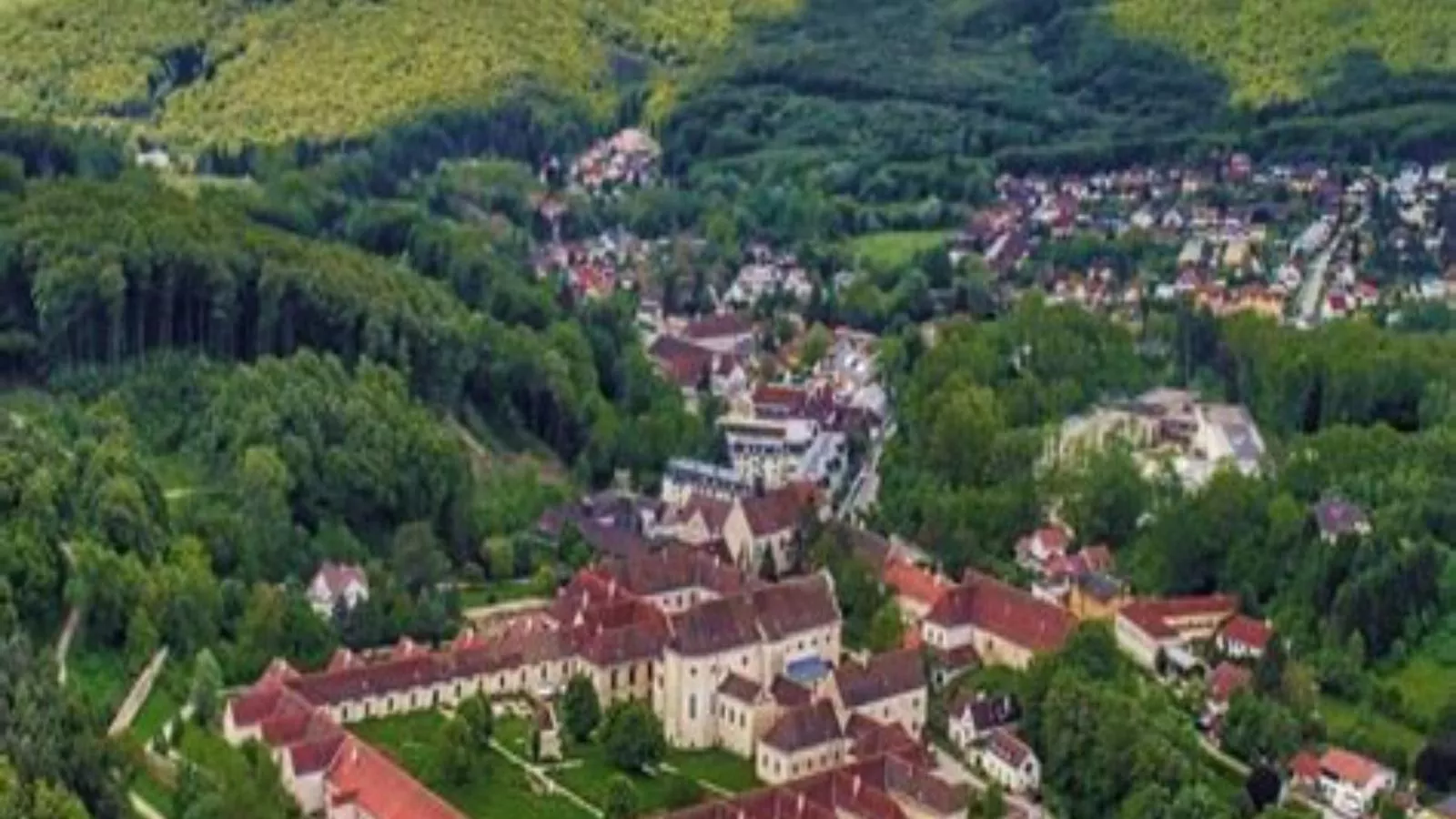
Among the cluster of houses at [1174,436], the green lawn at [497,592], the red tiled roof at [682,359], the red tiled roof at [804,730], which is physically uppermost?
A: the red tiled roof at [804,730]

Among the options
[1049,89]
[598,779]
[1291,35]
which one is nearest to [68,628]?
[598,779]

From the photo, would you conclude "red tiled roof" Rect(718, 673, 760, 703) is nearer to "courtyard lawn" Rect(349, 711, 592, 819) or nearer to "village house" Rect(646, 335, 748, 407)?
"courtyard lawn" Rect(349, 711, 592, 819)

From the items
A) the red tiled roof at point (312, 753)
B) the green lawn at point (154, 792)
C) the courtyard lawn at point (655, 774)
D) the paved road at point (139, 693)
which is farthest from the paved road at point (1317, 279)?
the green lawn at point (154, 792)

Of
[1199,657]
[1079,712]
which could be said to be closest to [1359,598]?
[1199,657]

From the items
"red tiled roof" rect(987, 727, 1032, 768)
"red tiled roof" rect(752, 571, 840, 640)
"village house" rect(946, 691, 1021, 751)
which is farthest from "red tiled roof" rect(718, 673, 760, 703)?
"red tiled roof" rect(987, 727, 1032, 768)

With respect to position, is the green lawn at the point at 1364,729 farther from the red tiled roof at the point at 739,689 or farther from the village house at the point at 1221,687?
the red tiled roof at the point at 739,689
